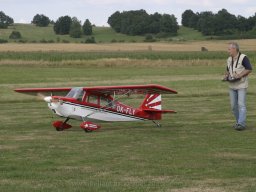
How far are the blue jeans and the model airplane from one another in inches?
52.7

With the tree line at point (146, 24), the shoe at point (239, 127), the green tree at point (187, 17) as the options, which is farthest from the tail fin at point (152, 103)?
the green tree at point (187, 17)

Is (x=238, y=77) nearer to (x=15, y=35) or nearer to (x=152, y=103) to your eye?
(x=152, y=103)

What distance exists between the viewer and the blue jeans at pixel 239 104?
45.8 feet

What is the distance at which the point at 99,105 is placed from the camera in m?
14.9

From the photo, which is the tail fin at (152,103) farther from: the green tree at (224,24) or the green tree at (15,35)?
the green tree at (15,35)

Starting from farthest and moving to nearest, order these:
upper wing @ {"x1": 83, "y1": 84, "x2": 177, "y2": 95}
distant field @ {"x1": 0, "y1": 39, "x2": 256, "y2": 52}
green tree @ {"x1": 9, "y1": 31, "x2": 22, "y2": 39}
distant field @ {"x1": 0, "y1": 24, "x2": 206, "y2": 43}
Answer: green tree @ {"x1": 9, "y1": 31, "x2": 22, "y2": 39} → distant field @ {"x1": 0, "y1": 24, "x2": 206, "y2": 43} → distant field @ {"x1": 0, "y1": 39, "x2": 256, "y2": 52} → upper wing @ {"x1": 83, "y1": 84, "x2": 177, "y2": 95}

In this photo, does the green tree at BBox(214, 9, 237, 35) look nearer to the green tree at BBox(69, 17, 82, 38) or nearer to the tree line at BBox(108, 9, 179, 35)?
the tree line at BBox(108, 9, 179, 35)

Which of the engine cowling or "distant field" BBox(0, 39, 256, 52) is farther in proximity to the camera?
"distant field" BBox(0, 39, 256, 52)

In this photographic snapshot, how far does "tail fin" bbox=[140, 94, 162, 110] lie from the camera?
1547 centimetres

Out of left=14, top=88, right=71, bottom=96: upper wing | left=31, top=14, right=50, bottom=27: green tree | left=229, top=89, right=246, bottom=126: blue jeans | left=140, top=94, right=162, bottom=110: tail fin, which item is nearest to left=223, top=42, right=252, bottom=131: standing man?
left=229, top=89, right=246, bottom=126: blue jeans

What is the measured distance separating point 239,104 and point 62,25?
12352 cm

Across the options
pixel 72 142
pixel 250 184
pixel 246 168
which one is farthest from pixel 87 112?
pixel 250 184

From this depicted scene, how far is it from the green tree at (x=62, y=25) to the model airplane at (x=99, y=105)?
12006 centimetres

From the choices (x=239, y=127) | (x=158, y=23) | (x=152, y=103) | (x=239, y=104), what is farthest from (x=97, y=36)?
(x=239, y=127)
